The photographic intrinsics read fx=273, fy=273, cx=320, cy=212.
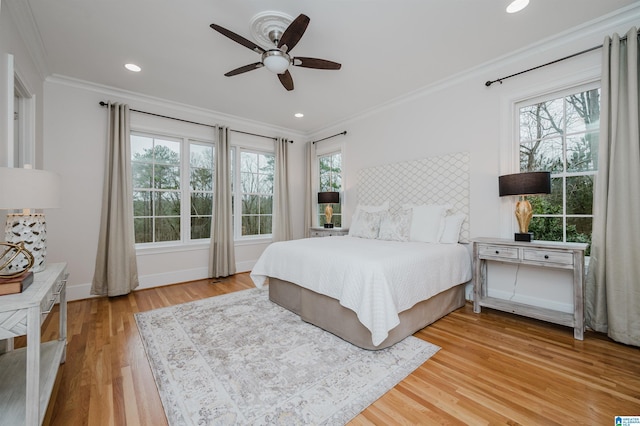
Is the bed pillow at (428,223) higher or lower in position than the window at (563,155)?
lower

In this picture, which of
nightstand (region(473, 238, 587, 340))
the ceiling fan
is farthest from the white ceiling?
nightstand (region(473, 238, 587, 340))

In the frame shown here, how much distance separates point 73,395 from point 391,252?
96.3 inches

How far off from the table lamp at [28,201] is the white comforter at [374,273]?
1.86 metres

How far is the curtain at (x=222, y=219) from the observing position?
448 centimetres

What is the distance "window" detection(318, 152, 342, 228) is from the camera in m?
5.30

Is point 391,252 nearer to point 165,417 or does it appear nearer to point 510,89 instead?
point 165,417

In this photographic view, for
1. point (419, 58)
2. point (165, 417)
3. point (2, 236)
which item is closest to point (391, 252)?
point (165, 417)

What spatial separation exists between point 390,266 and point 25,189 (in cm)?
236

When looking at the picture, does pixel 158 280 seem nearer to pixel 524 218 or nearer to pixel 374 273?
pixel 374 273

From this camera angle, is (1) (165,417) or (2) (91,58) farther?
(2) (91,58)

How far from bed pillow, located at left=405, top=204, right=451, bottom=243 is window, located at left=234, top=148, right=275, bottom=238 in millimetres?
2972

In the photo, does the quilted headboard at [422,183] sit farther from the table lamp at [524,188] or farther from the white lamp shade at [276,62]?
the white lamp shade at [276,62]

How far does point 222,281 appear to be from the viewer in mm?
4336

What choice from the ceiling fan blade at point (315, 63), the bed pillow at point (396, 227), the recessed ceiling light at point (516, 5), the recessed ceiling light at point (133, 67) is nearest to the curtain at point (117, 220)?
the recessed ceiling light at point (133, 67)
